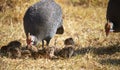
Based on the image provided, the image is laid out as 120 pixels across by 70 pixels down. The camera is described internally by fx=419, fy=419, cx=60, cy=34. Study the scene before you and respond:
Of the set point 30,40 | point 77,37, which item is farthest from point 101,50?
point 30,40

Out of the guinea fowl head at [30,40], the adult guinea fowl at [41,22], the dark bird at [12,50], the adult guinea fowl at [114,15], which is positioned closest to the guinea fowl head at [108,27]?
the adult guinea fowl at [114,15]

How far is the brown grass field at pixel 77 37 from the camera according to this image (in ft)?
22.2

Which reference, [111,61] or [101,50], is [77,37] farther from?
[111,61]

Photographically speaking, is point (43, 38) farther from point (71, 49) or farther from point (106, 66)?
point (106, 66)

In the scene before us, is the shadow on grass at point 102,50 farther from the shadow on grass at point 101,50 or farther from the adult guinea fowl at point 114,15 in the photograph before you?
the adult guinea fowl at point 114,15

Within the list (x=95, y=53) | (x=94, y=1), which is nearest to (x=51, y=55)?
(x=95, y=53)

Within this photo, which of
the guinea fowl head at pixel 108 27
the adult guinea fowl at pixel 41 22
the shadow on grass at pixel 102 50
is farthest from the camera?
the shadow on grass at pixel 102 50

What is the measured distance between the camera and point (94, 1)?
11414 millimetres

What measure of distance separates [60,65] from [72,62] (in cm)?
26

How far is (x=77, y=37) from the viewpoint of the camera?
28.1 ft

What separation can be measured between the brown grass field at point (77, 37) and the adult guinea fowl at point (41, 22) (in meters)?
0.40

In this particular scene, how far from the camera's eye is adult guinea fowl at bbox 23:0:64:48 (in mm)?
6926

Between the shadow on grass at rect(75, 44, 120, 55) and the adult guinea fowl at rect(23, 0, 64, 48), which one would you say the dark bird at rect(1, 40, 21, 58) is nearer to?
the adult guinea fowl at rect(23, 0, 64, 48)

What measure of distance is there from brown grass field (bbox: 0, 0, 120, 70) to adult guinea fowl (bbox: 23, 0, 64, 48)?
0.40 meters
